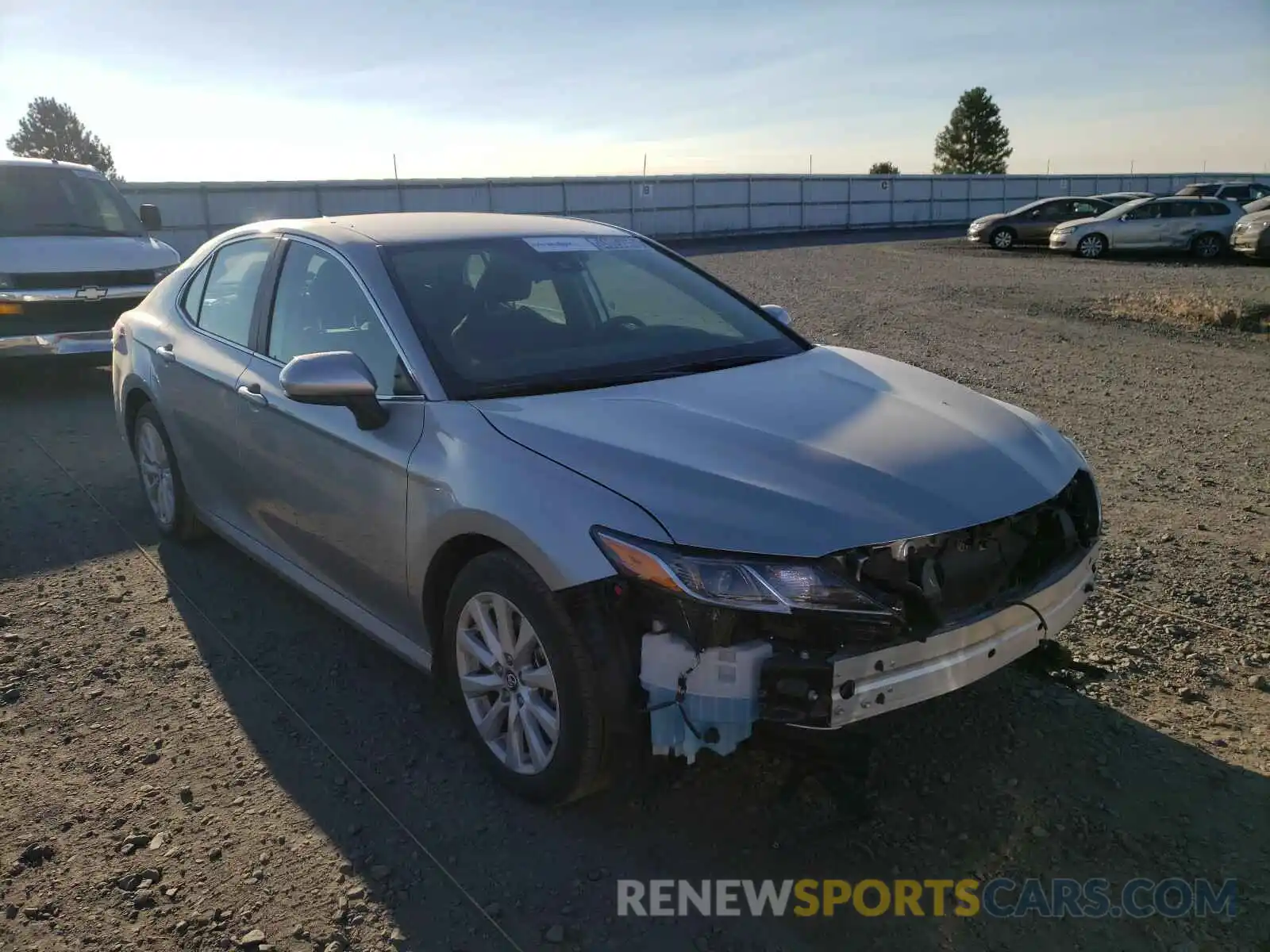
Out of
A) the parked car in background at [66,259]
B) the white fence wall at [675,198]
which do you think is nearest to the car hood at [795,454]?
the parked car in background at [66,259]

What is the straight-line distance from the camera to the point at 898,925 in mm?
2660

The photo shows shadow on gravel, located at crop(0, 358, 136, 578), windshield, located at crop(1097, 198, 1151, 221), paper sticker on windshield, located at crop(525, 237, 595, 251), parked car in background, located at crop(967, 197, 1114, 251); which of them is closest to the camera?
paper sticker on windshield, located at crop(525, 237, 595, 251)

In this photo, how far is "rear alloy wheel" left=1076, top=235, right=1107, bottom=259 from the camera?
25.6 meters

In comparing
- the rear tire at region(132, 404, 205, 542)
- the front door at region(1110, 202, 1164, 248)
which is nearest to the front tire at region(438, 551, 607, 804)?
the rear tire at region(132, 404, 205, 542)

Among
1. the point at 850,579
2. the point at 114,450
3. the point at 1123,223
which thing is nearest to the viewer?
the point at 850,579

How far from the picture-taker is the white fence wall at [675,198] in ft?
85.5

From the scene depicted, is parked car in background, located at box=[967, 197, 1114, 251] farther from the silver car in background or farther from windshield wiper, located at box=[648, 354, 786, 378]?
the silver car in background

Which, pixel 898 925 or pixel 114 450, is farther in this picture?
pixel 114 450

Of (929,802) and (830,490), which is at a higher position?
(830,490)

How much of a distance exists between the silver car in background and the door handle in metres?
0.02

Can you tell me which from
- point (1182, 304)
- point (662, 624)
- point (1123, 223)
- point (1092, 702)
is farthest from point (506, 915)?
point (1123, 223)

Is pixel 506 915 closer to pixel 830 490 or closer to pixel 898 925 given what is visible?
pixel 898 925

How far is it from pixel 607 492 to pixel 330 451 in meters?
1.38

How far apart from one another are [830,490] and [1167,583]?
2.67 metres
